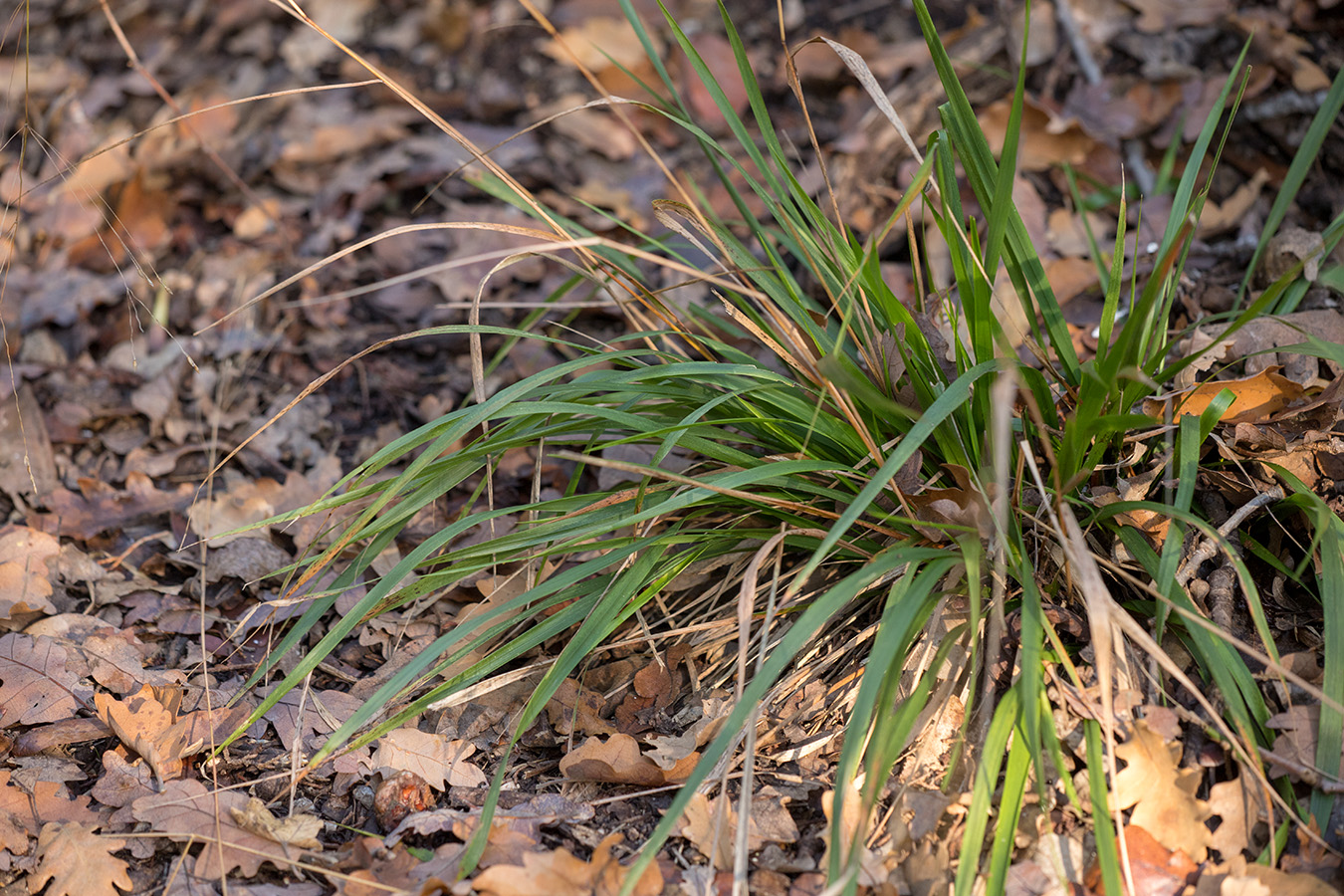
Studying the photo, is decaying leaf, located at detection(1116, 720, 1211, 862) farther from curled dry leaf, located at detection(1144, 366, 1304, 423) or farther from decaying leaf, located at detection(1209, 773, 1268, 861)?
curled dry leaf, located at detection(1144, 366, 1304, 423)

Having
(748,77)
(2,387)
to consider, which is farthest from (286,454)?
(748,77)

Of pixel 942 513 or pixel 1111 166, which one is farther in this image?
pixel 1111 166

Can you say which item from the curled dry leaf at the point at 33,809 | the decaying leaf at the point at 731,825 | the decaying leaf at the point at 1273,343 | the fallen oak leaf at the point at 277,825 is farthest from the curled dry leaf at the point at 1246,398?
the curled dry leaf at the point at 33,809

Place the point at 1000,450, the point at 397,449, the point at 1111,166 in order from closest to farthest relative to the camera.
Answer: the point at 1000,450, the point at 397,449, the point at 1111,166

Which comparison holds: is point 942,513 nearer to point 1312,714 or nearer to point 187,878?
point 1312,714

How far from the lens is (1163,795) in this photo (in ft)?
4.18

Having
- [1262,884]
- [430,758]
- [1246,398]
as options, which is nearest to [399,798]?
[430,758]

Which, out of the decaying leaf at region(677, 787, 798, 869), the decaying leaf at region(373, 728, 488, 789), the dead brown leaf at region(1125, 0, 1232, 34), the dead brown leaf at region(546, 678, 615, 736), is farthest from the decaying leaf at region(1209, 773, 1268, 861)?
the dead brown leaf at region(1125, 0, 1232, 34)

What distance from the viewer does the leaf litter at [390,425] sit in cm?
138

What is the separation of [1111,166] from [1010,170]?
Answer: 1.40 m

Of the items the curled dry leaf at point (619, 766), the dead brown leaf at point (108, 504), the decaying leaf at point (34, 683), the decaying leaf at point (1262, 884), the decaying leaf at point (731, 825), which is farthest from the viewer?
the dead brown leaf at point (108, 504)

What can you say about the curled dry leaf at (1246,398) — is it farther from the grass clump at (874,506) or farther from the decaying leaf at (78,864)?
the decaying leaf at (78,864)

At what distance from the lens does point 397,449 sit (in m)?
1.54

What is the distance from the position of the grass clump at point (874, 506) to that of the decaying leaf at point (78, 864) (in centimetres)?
34
